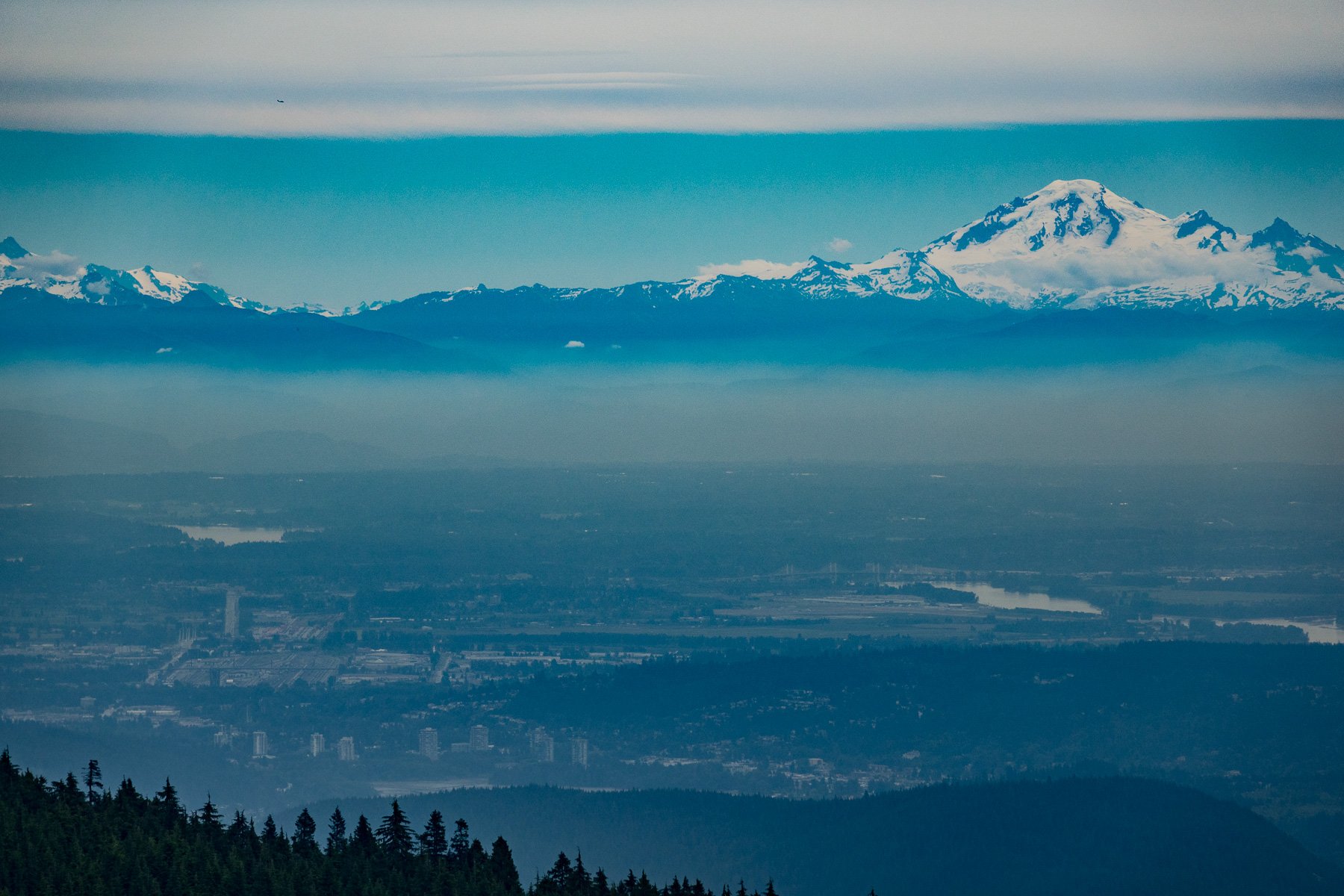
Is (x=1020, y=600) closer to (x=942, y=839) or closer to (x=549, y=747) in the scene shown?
(x=549, y=747)

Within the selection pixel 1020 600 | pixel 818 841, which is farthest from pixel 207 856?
pixel 1020 600

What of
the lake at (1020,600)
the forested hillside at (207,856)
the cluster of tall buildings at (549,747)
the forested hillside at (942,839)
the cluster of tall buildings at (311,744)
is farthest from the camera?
the lake at (1020,600)

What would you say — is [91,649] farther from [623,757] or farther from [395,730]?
[623,757]

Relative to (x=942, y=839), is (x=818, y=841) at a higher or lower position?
lower

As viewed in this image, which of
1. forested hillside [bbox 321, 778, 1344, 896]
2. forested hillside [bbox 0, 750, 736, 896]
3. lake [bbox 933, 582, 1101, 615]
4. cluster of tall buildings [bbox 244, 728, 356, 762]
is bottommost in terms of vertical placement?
forested hillside [bbox 321, 778, 1344, 896]

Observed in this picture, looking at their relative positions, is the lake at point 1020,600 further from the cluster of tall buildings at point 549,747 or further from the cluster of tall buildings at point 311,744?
the cluster of tall buildings at point 311,744

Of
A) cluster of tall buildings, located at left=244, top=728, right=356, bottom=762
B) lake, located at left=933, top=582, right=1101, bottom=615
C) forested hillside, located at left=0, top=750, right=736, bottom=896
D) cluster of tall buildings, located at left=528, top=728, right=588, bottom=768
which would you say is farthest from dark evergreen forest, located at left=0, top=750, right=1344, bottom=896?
lake, located at left=933, top=582, right=1101, bottom=615

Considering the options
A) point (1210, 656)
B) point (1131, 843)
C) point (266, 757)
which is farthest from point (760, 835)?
point (1210, 656)

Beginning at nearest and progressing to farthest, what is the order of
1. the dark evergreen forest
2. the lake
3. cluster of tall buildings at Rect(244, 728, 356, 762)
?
the dark evergreen forest → cluster of tall buildings at Rect(244, 728, 356, 762) → the lake

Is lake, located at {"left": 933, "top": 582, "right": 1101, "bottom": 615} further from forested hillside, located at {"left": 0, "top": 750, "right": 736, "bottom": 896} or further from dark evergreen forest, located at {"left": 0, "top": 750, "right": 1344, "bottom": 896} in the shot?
forested hillside, located at {"left": 0, "top": 750, "right": 736, "bottom": 896}

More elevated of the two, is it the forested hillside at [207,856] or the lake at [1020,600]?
the lake at [1020,600]

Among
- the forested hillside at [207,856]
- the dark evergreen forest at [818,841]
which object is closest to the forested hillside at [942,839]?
the dark evergreen forest at [818,841]
